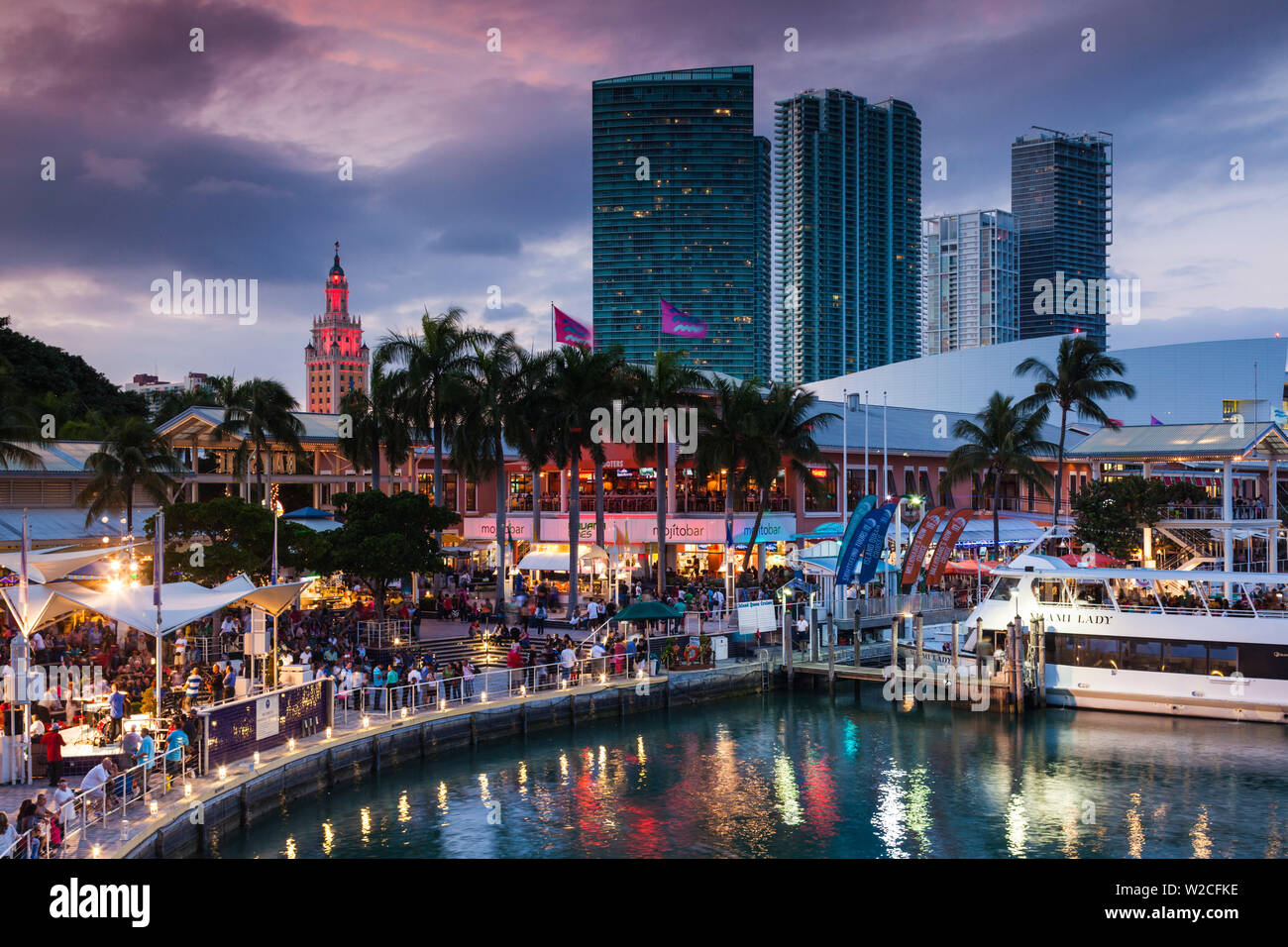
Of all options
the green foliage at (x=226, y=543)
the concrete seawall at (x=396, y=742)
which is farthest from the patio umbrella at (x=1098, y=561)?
the green foliage at (x=226, y=543)

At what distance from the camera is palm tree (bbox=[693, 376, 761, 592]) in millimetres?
54125

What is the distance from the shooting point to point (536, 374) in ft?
165

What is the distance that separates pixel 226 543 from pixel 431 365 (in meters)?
16.1

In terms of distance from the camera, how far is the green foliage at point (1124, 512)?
5100 cm

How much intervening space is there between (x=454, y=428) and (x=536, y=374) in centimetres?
469

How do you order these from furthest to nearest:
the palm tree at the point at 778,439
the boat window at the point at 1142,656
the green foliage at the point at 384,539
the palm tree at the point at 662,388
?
1. the palm tree at the point at 778,439
2. the palm tree at the point at 662,388
3. the green foliage at the point at 384,539
4. the boat window at the point at 1142,656

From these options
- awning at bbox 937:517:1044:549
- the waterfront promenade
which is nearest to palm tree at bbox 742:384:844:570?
awning at bbox 937:517:1044:549

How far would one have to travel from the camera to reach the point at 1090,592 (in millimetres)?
38062

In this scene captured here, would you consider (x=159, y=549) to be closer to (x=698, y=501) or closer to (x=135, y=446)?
(x=135, y=446)

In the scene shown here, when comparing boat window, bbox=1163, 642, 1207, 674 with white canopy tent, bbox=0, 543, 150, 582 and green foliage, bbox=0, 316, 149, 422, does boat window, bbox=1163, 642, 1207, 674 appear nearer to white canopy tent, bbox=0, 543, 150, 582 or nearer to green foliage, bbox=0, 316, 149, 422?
white canopy tent, bbox=0, 543, 150, 582

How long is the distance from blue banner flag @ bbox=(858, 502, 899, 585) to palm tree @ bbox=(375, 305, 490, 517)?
64.3ft

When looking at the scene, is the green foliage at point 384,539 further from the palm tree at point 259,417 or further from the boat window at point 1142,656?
the boat window at point 1142,656

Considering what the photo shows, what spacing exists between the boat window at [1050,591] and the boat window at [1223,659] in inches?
193
